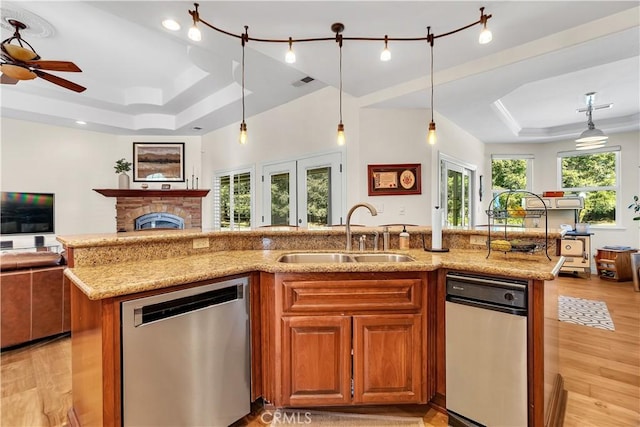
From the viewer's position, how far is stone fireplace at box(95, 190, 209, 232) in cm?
607

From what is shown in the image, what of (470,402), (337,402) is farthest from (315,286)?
(470,402)

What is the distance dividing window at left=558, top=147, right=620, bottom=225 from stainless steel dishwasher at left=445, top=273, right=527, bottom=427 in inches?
229

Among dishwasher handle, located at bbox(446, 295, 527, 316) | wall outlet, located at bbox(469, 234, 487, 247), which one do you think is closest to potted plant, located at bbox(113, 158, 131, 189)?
wall outlet, located at bbox(469, 234, 487, 247)

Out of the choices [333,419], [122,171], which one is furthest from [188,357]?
[122,171]

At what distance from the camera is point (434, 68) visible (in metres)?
3.08

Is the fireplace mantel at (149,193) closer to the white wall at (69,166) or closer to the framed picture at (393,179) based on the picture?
the white wall at (69,166)

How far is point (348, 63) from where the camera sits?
297cm

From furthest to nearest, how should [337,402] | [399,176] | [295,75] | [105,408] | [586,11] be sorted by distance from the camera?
1. [399,176]
2. [295,75]
3. [586,11]
4. [337,402]
5. [105,408]

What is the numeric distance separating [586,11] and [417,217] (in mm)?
2436

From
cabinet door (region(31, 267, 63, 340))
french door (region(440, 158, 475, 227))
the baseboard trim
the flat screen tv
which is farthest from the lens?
the flat screen tv

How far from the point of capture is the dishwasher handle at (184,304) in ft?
4.28

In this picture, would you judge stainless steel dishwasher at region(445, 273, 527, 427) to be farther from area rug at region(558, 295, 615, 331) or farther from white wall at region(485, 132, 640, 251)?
white wall at region(485, 132, 640, 251)

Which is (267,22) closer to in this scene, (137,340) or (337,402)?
(137,340)

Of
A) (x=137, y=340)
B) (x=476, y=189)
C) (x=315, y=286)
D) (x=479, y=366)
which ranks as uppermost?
(x=476, y=189)
